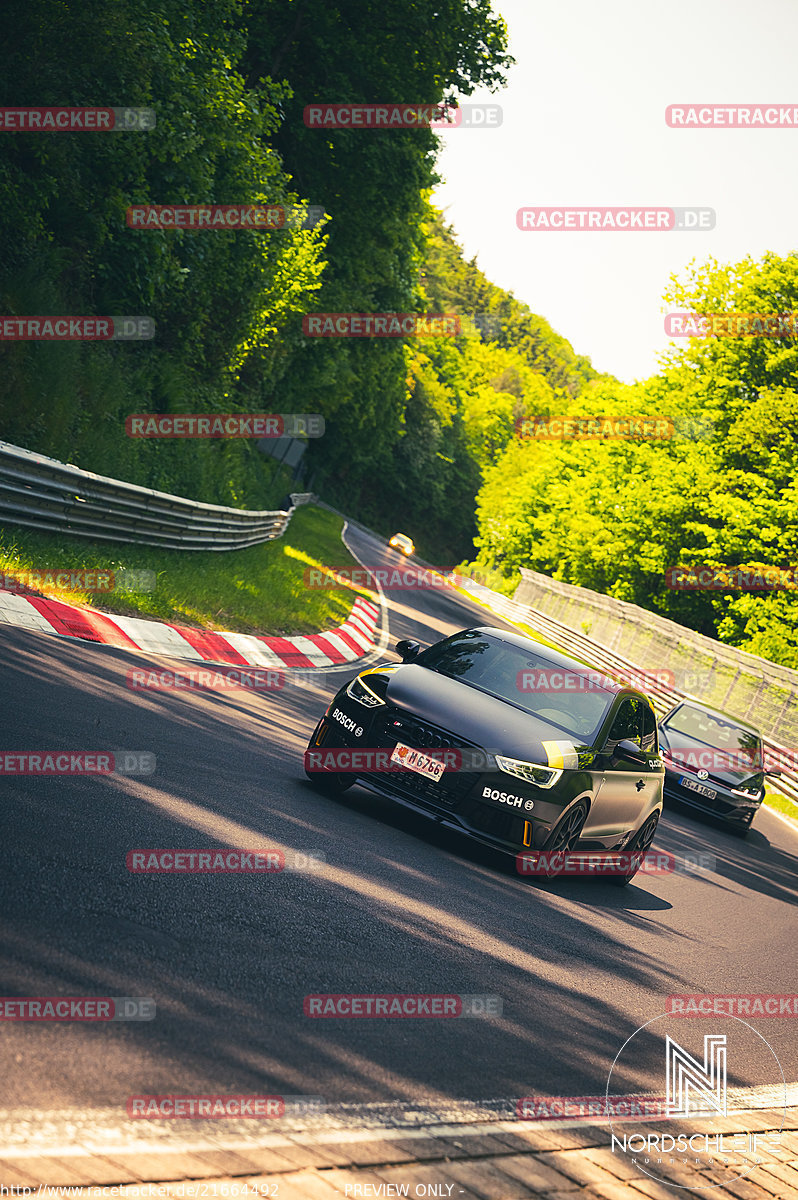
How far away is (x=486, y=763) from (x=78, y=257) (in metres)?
13.9

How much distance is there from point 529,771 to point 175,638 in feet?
21.7

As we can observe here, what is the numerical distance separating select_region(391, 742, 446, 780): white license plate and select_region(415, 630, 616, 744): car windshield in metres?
1.16

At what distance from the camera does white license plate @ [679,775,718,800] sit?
18.3 m

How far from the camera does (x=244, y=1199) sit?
3.19 meters

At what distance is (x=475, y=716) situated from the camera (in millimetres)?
8586

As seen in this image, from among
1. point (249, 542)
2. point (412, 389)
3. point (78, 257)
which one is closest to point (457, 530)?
point (412, 389)

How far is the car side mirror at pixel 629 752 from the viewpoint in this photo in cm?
939
